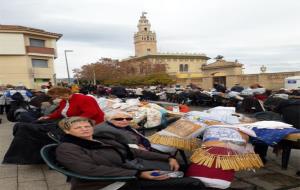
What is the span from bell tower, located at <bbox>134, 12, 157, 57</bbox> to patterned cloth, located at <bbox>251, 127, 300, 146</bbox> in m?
124

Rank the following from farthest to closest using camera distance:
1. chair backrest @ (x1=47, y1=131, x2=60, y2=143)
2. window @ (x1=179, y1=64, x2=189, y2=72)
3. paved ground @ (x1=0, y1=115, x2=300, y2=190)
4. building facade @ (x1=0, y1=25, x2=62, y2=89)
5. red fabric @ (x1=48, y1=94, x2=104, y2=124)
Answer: window @ (x1=179, y1=64, x2=189, y2=72)
building facade @ (x1=0, y1=25, x2=62, y2=89)
red fabric @ (x1=48, y1=94, x2=104, y2=124)
chair backrest @ (x1=47, y1=131, x2=60, y2=143)
paved ground @ (x1=0, y1=115, x2=300, y2=190)

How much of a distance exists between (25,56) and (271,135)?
42814 mm

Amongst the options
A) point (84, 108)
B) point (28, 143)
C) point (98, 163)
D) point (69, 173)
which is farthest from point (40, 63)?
point (69, 173)

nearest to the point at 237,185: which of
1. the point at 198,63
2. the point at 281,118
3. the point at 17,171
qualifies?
the point at 281,118

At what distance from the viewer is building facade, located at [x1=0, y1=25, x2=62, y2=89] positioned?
→ 4106cm

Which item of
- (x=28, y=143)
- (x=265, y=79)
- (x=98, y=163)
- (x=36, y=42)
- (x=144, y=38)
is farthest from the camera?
(x=144, y=38)

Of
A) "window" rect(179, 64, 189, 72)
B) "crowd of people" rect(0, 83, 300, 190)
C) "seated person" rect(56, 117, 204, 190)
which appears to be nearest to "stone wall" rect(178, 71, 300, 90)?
"crowd of people" rect(0, 83, 300, 190)

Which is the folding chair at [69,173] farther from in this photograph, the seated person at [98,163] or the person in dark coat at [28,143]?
the person in dark coat at [28,143]

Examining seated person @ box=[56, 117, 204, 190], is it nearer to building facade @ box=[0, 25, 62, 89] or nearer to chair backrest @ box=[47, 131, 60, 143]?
chair backrest @ box=[47, 131, 60, 143]

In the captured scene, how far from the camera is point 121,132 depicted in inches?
143

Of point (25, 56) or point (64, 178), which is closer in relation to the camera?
point (64, 178)

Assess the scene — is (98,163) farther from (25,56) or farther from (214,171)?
(25,56)

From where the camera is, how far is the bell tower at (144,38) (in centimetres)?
12744

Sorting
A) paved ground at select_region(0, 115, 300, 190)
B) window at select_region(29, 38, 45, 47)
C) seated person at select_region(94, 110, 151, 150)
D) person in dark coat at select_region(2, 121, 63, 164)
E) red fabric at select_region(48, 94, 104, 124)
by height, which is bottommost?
paved ground at select_region(0, 115, 300, 190)
